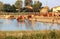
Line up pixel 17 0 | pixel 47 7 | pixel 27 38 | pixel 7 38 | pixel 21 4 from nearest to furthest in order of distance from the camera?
pixel 47 7
pixel 21 4
pixel 17 0
pixel 27 38
pixel 7 38

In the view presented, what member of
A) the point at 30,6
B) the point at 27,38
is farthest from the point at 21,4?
the point at 27,38

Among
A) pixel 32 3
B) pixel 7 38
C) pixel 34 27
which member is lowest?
pixel 7 38

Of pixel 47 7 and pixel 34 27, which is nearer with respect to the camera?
pixel 47 7

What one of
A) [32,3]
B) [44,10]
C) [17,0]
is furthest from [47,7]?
[17,0]

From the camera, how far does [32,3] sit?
322 centimetres

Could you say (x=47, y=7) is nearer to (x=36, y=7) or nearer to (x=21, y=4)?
(x=36, y=7)

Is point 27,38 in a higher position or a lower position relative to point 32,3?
lower

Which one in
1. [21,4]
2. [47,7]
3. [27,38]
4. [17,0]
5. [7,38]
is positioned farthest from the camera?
[7,38]

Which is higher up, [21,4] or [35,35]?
[21,4]

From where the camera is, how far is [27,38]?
3965 millimetres

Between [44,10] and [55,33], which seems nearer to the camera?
[44,10]

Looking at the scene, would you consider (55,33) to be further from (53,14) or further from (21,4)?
(21,4)

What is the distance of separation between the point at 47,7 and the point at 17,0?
0.71m

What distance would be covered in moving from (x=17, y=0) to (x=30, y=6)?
1.57ft
